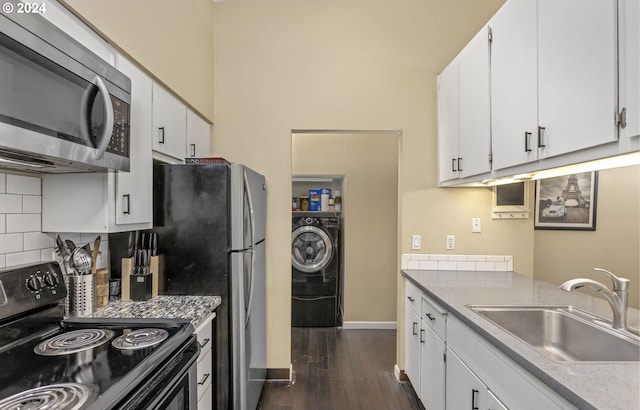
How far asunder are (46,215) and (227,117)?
5.28 feet

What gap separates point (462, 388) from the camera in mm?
1693

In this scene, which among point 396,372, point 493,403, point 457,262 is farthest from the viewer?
point 396,372

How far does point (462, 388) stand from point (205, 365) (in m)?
1.31

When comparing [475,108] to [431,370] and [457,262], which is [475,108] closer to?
[457,262]

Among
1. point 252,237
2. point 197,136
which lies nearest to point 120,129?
point 252,237

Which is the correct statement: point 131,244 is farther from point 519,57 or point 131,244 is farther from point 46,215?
point 519,57

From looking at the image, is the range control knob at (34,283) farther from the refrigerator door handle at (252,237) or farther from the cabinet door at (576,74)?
the cabinet door at (576,74)

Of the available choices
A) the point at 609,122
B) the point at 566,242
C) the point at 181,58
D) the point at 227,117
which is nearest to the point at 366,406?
the point at 566,242

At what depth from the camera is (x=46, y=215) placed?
5.23 feet

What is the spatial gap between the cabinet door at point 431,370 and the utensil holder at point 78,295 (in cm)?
187

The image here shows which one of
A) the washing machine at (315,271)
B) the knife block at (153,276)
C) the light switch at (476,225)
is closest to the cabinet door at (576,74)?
the light switch at (476,225)

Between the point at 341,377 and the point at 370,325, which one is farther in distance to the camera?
the point at 370,325

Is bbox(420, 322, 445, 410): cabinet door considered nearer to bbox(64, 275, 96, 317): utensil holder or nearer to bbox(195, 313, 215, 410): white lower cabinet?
bbox(195, 313, 215, 410): white lower cabinet

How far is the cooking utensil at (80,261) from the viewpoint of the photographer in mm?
1596
